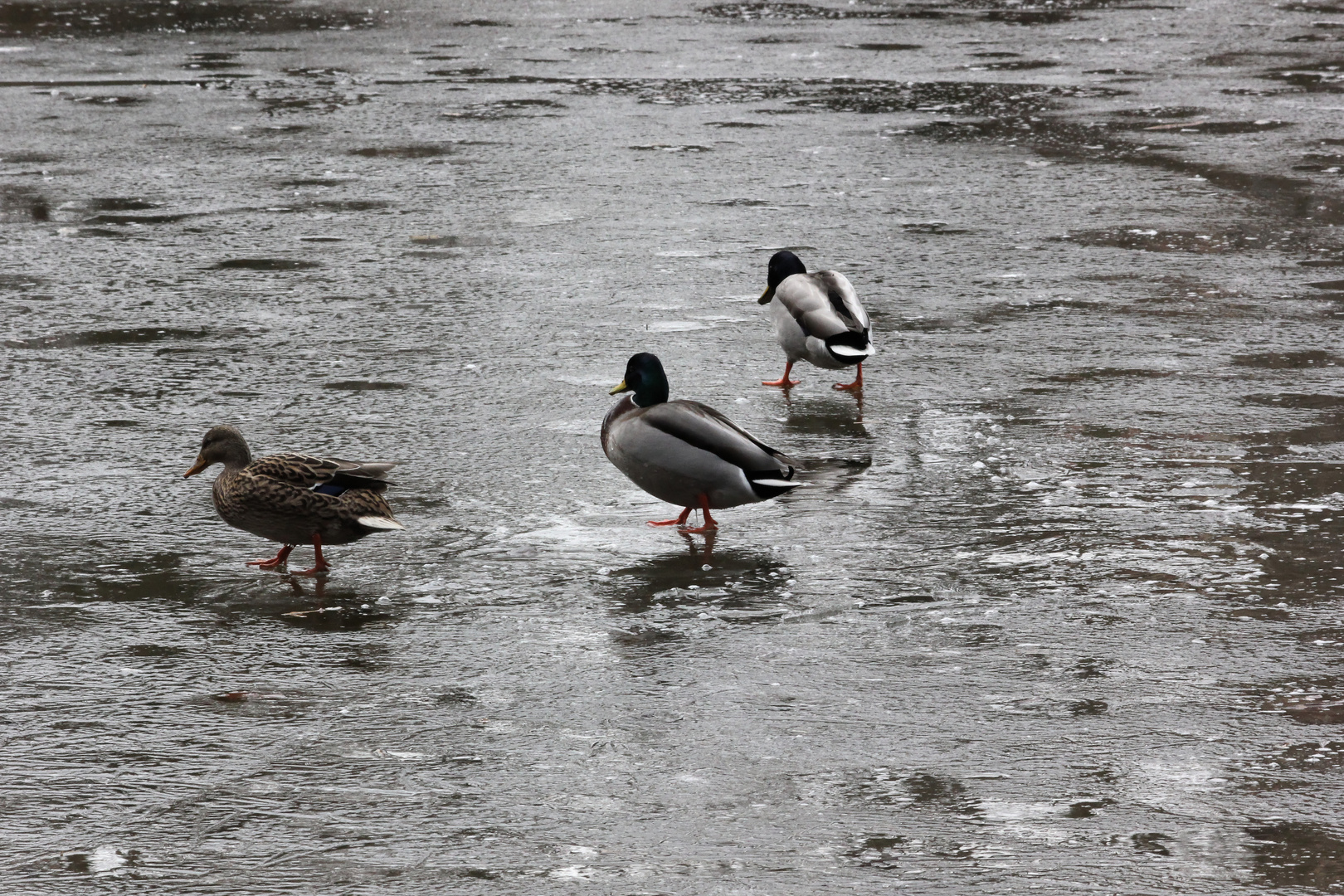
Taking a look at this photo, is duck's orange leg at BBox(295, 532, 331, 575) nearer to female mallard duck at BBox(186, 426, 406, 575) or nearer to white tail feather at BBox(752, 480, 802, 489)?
female mallard duck at BBox(186, 426, 406, 575)

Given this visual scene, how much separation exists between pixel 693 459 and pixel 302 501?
132 cm

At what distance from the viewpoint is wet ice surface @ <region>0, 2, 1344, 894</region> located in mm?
3707

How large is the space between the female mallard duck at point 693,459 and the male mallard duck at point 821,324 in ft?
4.36

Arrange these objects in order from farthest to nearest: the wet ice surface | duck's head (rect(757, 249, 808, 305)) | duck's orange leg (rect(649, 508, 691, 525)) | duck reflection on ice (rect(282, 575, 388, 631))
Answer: duck's head (rect(757, 249, 808, 305)) < duck's orange leg (rect(649, 508, 691, 525)) < duck reflection on ice (rect(282, 575, 388, 631)) < the wet ice surface

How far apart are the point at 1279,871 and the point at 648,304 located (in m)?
5.28

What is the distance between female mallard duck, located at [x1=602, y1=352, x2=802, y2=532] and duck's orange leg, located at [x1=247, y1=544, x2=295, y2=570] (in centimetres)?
118

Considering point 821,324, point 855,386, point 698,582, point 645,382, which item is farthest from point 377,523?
point 855,386

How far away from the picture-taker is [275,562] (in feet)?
17.5

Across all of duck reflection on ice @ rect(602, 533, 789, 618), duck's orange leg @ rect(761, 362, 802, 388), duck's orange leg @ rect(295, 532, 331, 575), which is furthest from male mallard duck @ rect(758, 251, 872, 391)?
duck's orange leg @ rect(295, 532, 331, 575)

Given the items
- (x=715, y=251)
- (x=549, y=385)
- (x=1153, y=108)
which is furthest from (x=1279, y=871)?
(x=1153, y=108)

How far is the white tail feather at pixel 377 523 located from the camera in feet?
17.0

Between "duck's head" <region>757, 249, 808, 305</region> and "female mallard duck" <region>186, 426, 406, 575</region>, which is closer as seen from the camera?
"female mallard duck" <region>186, 426, 406, 575</region>

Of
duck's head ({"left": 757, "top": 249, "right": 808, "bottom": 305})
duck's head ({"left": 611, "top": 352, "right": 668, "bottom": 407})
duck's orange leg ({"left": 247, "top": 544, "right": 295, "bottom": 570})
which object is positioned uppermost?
duck's head ({"left": 757, "top": 249, "right": 808, "bottom": 305})

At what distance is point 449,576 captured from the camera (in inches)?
203
